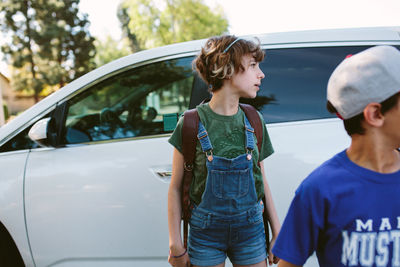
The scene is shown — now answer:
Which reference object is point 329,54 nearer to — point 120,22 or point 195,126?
point 195,126

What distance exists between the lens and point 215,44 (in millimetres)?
1495

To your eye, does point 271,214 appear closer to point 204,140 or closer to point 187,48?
point 204,140

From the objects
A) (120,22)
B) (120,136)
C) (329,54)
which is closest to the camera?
(329,54)

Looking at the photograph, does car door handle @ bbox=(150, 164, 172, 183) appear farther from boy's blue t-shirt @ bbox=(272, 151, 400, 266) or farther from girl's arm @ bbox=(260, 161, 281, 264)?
boy's blue t-shirt @ bbox=(272, 151, 400, 266)

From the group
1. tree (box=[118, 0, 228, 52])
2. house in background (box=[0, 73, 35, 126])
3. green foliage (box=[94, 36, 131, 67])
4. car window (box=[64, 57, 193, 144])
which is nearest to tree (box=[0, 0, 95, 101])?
house in background (box=[0, 73, 35, 126])

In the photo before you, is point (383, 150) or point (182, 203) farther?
point (182, 203)

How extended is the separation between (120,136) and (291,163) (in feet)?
3.72

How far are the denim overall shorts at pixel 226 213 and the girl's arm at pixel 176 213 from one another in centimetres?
6

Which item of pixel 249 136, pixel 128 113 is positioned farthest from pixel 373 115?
pixel 128 113

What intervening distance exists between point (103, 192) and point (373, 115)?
1686 mm

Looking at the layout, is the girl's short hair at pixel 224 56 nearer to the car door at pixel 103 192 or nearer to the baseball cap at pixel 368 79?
the baseball cap at pixel 368 79

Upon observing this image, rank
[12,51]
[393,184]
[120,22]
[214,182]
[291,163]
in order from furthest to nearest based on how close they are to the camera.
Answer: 1. [120,22]
2. [12,51]
3. [291,163]
4. [214,182]
5. [393,184]

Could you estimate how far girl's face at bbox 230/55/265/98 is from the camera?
1.47 m

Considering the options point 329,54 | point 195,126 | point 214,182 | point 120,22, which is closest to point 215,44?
point 195,126
